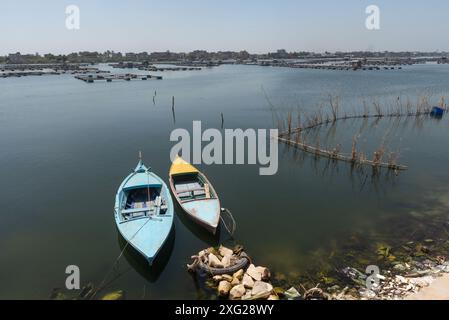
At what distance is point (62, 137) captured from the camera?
4475cm

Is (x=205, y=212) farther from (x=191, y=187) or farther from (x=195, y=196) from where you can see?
(x=191, y=187)

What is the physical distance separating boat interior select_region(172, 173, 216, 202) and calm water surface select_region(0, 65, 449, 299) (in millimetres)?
1790

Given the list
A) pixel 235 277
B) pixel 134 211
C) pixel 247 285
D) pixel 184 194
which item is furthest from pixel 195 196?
pixel 247 285

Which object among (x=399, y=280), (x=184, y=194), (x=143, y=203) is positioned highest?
→ (x=184, y=194)

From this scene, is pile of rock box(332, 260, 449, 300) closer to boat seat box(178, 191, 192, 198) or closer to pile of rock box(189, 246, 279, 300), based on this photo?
pile of rock box(189, 246, 279, 300)

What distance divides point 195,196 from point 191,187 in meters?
2.04

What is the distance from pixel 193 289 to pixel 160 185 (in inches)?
392

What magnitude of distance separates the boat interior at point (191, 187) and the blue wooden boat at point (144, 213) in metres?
1.51

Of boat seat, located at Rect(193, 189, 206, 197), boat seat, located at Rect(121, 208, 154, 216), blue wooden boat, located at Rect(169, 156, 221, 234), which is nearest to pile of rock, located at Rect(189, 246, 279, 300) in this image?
blue wooden boat, located at Rect(169, 156, 221, 234)

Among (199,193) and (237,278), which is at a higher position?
(199,193)

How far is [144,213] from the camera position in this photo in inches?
836

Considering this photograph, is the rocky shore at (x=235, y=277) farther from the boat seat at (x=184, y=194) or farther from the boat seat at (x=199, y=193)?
the boat seat at (x=184, y=194)
